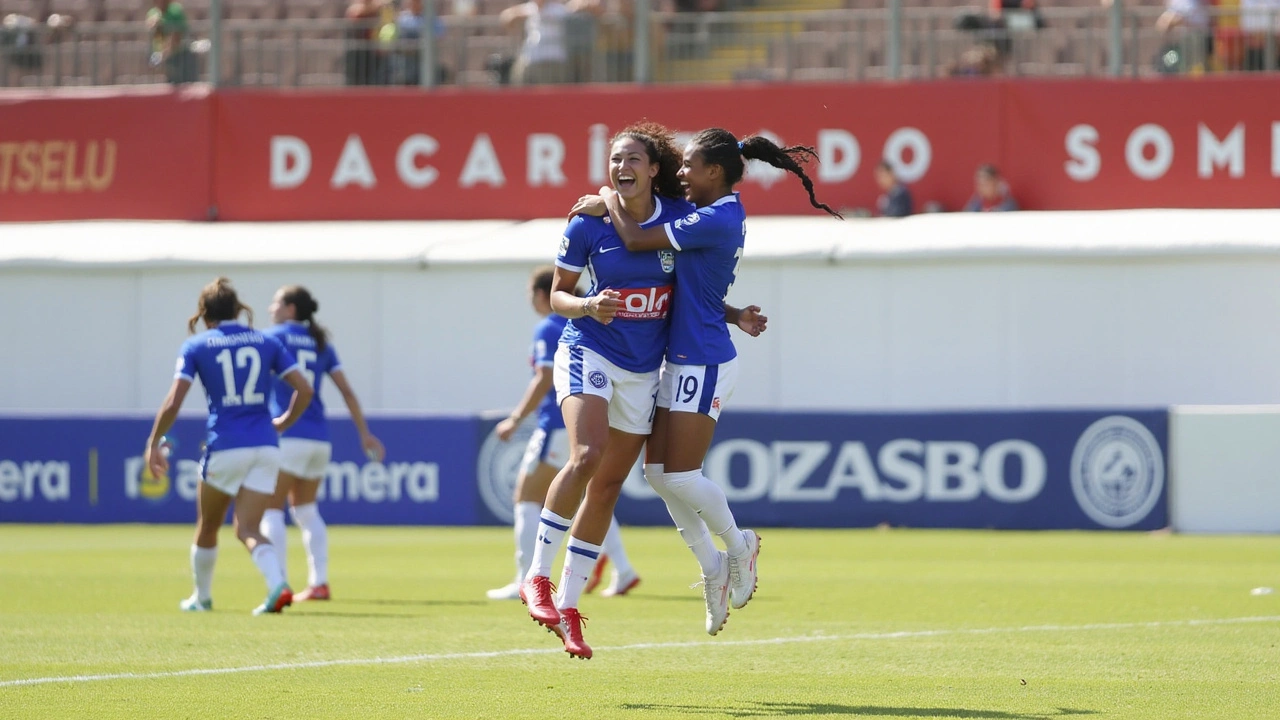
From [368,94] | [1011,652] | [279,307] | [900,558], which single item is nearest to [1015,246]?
[900,558]

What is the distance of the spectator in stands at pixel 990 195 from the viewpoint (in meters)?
21.0

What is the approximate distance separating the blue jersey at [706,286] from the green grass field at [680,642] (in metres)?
1.39

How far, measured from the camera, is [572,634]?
24.2 ft

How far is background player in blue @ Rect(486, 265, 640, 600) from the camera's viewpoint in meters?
11.2

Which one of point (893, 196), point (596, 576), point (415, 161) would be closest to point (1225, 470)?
point (893, 196)

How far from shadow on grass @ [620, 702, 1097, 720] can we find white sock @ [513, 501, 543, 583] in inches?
178

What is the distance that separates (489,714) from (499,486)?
12.0 m

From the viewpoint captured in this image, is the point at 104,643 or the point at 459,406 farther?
the point at 459,406

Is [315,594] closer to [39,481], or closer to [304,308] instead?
[304,308]

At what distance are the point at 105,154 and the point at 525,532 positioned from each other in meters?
14.7

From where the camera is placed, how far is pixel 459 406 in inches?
838

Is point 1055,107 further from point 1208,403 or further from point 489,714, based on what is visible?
point 489,714

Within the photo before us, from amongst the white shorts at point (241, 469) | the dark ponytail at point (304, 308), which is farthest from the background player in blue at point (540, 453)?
the white shorts at point (241, 469)

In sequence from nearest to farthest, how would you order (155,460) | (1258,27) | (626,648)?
(626,648)
(155,460)
(1258,27)
